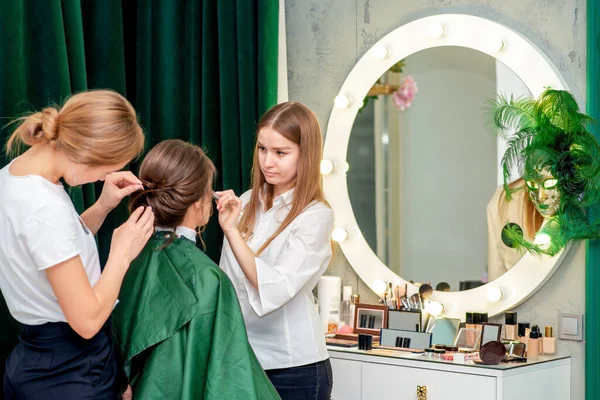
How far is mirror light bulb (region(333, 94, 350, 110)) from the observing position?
2.73 m

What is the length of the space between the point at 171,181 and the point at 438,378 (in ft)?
3.23

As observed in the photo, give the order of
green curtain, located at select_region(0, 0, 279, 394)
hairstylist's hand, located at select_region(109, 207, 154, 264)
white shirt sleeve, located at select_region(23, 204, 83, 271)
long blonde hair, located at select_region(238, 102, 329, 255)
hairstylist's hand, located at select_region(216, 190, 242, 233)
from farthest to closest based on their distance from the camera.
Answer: green curtain, located at select_region(0, 0, 279, 394) → long blonde hair, located at select_region(238, 102, 329, 255) → hairstylist's hand, located at select_region(216, 190, 242, 233) → hairstylist's hand, located at select_region(109, 207, 154, 264) → white shirt sleeve, located at select_region(23, 204, 83, 271)

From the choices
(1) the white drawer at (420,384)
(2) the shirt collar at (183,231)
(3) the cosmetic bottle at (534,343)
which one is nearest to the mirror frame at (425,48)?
(3) the cosmetic bottle at (534,343)

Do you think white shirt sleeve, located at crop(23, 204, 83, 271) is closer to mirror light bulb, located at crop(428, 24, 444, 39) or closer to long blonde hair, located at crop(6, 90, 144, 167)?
long blonde hair, located at crop(6, 90, 144, 167)

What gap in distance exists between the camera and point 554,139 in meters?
2.21

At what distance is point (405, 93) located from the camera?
104 inches

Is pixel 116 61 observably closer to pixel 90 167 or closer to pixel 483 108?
pixel 90 167

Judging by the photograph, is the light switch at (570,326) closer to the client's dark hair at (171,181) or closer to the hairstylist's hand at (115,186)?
the client's dark hair at (171,181)

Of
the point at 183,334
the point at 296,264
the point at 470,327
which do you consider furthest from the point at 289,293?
the point at 470,327

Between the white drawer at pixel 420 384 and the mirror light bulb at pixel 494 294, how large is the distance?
377mm

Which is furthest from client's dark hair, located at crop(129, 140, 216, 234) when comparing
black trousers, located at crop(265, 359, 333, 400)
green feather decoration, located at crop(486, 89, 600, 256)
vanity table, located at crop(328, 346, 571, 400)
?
green feather decoration, located at crop(486, 89, 600, 256)

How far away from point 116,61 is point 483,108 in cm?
113

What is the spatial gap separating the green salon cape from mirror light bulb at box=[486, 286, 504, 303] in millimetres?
1045

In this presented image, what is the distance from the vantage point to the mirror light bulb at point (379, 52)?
2646mm
